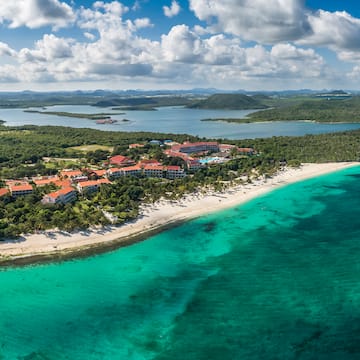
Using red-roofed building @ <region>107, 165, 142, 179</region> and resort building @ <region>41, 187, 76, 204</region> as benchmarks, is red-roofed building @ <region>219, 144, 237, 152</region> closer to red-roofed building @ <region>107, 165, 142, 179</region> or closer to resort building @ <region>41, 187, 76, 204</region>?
red-roofed building @ <region>107, 165, 142, 179</region>

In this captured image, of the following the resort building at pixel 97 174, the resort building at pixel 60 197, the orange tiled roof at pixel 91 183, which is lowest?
the resort building at pixel 60 197

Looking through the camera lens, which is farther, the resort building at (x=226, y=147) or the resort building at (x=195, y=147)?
the resort building at (x=226, y=147)

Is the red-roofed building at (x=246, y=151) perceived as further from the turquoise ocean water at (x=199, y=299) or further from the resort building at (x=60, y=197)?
the resort building at (x=60, y=197)

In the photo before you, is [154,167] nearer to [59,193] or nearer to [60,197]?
[59,193]

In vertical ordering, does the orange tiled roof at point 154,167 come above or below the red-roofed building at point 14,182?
above

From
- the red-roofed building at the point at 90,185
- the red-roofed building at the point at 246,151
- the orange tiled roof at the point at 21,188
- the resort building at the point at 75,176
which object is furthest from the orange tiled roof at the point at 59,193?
the red-roofed building at the point at 246,151

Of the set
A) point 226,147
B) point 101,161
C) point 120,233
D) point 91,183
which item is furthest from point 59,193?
point 226,147
